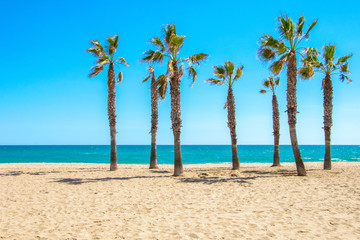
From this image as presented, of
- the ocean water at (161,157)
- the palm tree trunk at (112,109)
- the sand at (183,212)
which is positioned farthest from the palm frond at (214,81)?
the ocean water at (161,157)

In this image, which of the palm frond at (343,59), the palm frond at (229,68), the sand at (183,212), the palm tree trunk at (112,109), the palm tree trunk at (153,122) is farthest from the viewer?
the palm tree trunk at (153,122)

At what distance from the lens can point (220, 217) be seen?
7371 millimetres

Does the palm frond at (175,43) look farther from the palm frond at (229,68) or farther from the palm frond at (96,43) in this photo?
the palm frond at (96,43)

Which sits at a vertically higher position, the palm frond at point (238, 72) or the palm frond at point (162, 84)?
the palm frond at point (238, 72)

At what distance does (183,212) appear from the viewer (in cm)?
799

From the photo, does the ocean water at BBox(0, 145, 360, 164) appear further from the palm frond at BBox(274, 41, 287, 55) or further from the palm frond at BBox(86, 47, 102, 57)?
the palm frond at BBox(274, 41, 287, 55)

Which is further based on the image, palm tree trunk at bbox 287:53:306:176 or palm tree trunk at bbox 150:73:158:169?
palm tree trunk at bbox 150:73:158:169

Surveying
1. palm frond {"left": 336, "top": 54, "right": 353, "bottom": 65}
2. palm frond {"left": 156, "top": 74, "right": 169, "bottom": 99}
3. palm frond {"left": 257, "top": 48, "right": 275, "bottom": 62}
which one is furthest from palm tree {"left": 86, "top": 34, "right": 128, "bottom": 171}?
palm frond {"left": 336, "top": 54, "right": 353, "bottom": 65}

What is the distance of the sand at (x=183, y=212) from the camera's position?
6215mm

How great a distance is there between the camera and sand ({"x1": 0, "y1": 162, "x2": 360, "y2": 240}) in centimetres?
621

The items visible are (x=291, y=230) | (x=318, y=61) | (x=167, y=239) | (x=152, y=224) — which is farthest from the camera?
(x=318, y=61)

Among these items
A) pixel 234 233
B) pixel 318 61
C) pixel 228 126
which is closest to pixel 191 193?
pixel 234 233

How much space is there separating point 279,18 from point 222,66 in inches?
214

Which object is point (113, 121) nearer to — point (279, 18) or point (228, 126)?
point (228, 126)
